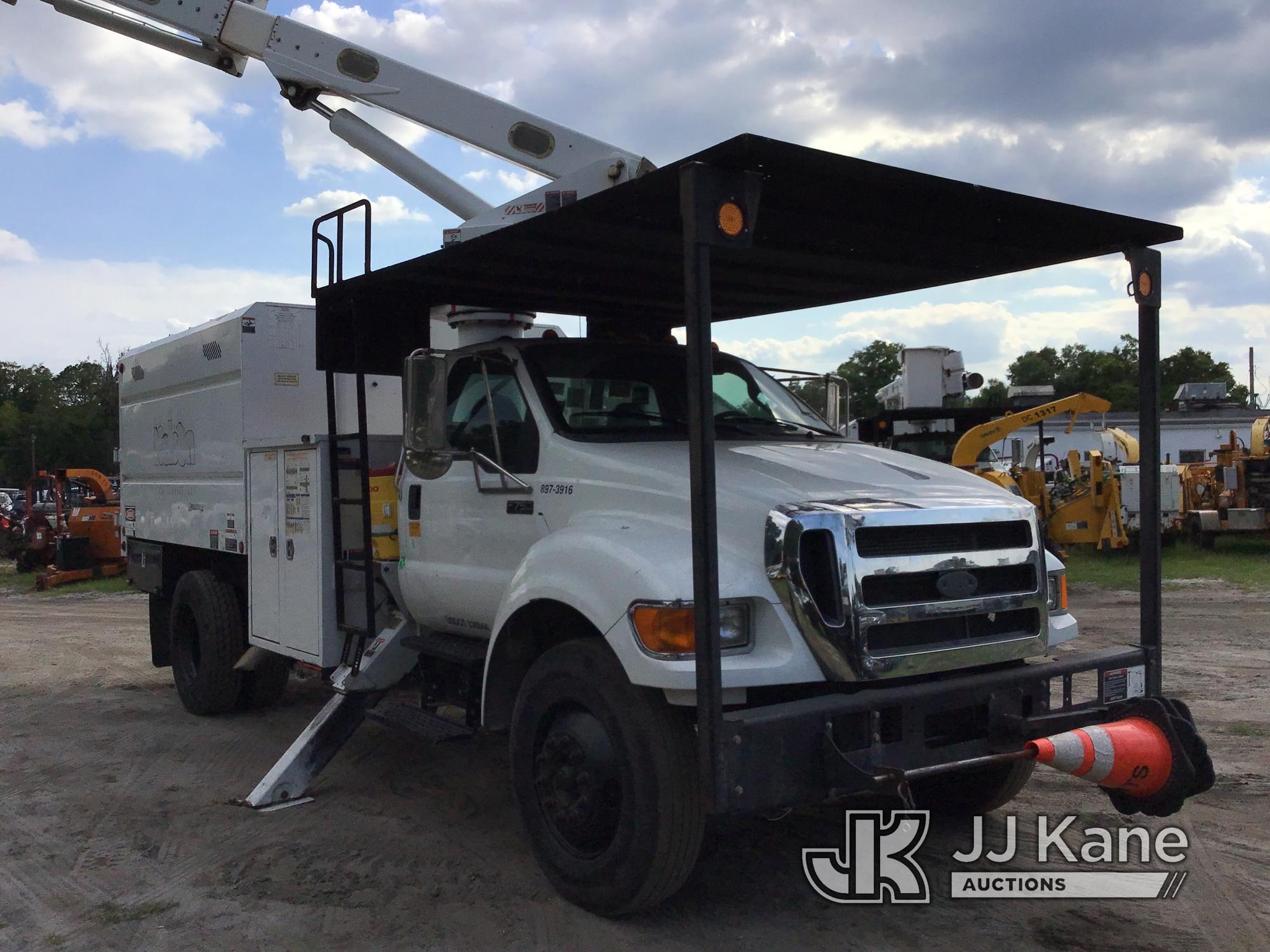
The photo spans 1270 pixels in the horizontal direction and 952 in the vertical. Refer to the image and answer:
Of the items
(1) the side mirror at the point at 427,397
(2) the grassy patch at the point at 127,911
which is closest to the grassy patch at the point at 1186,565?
(1) the side mirror at the point at 427,397

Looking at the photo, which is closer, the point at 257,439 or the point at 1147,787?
the point at 1147,787

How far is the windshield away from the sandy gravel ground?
6.37ft

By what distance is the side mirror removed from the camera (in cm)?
519

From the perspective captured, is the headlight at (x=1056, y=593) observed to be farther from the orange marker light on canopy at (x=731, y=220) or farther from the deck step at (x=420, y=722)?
the deck step at (x=420, y=722)

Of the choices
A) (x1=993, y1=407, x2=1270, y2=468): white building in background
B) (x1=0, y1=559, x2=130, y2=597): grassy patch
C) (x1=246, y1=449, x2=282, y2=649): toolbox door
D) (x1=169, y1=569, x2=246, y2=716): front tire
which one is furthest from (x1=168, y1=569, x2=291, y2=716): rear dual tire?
(x1=993, y1=407, x2=1270, y2=468): white building in background

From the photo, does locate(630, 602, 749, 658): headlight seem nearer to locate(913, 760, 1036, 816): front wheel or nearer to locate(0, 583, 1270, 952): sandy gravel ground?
locate(0, 583, 1270, 952): sandy gravel ground

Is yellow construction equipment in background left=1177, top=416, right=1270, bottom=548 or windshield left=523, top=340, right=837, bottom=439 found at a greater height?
windshield left=523, top=340, right=837, bottom=439

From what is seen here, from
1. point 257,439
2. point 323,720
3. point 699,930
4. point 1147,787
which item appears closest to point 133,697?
point 257,439

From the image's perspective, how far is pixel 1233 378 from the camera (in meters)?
64.2

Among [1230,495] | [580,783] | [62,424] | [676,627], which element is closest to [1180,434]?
[1230,495]

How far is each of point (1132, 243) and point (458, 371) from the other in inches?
129

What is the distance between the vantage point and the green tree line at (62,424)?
49.5 m

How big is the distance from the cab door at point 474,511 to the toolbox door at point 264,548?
4.23 ft

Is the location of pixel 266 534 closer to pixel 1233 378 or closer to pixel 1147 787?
pixel 1147 787
